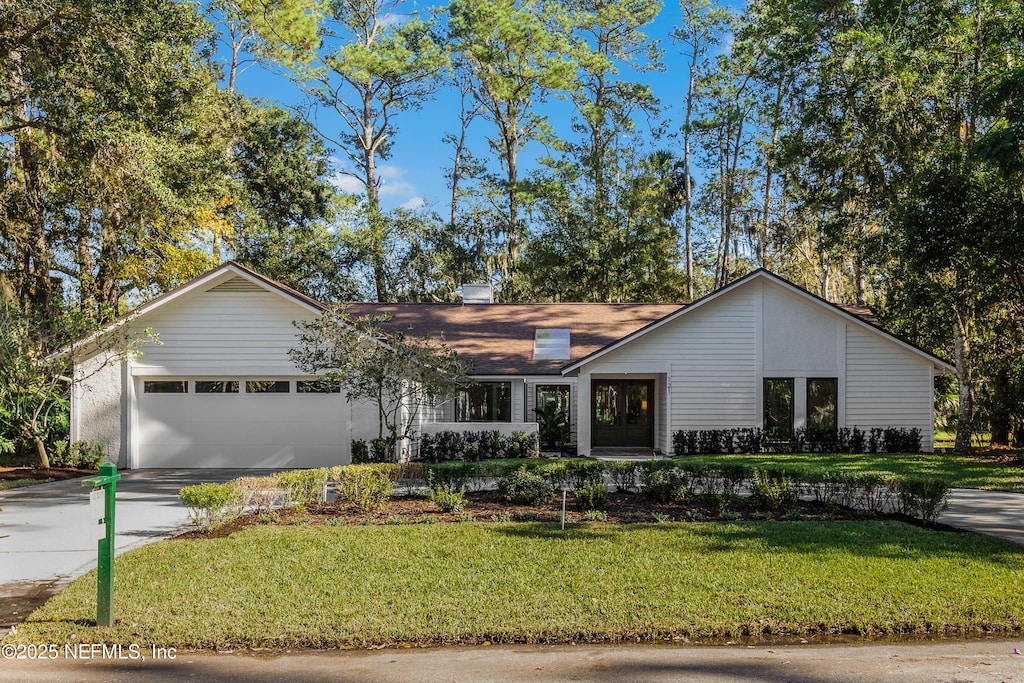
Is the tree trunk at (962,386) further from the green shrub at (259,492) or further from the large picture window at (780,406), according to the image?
the green shrub at (259,492)

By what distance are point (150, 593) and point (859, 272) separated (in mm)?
33108

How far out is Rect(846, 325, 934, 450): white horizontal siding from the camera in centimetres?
2102

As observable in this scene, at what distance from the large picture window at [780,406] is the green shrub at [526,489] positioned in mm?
11491

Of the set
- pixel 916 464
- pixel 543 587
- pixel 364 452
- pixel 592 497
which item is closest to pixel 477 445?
pixel 364 452

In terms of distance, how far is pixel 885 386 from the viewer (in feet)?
69.3

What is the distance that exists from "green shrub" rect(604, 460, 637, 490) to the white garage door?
8920 mm

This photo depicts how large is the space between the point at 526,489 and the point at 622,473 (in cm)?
185

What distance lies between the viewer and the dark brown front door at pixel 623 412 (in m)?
23.3

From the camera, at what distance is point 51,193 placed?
79.4 feet

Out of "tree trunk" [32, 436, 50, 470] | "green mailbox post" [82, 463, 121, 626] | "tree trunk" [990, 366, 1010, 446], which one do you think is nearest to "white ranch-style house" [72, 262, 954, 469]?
"tree trunk" [32, 436, 50, 470]

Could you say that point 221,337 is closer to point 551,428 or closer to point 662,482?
point 551,428

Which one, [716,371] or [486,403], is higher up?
[716,371]

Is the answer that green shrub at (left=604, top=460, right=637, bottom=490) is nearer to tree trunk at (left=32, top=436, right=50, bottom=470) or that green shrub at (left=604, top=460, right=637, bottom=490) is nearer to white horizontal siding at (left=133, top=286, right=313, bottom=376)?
white horizontal siding at (left=133, top=286, right=313, bottom=376)

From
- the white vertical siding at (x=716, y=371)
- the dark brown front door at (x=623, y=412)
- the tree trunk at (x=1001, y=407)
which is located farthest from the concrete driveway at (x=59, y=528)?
the tree trunk at (x=1001, y=407)
